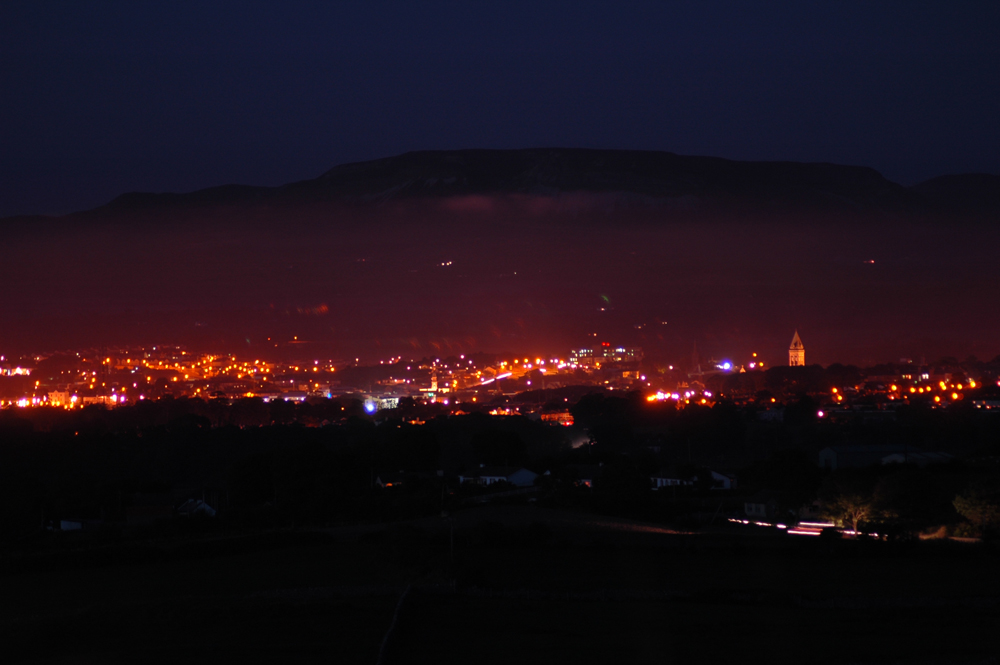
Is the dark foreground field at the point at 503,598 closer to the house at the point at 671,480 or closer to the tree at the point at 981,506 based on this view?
the tree at the point at 981,506

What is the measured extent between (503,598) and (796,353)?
113984 mm

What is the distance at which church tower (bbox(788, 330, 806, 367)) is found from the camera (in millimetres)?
120750

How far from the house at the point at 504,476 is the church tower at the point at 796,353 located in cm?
9203

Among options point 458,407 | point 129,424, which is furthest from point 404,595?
point 458,407

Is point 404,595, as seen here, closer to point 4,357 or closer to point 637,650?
point 637,650

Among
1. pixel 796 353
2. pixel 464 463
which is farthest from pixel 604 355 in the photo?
pixel 464 463

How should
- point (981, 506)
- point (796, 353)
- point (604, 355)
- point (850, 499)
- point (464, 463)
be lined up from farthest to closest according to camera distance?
point (604, 355), point (796, 353), point (464, 463), point (850, 499), point (981, 506)

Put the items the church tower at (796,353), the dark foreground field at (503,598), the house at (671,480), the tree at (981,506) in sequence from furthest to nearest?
the church tower at (796,353), the house at (671,480), the tree at (981,506), the dark foreground field at (503,598)

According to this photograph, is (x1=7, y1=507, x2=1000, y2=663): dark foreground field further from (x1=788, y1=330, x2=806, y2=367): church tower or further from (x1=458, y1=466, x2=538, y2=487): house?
(x1=788, y1=330, x2=806, y2=367): church tower

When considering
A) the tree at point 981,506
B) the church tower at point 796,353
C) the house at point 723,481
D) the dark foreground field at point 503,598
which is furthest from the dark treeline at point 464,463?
the church tower at point 796,353

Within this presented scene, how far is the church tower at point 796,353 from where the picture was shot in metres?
121

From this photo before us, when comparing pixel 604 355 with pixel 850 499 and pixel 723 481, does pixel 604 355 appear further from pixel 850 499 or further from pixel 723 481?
pixel 850 499

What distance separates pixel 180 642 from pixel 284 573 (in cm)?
500

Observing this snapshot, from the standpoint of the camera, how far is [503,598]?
14672 millimetres
